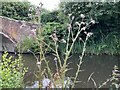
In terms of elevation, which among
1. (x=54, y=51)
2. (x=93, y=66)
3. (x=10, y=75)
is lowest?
(x=93, y=66)

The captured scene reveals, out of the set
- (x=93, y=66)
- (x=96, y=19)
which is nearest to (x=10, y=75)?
(x=93, y=66)

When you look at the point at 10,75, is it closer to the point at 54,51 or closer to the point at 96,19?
the point at 54,51

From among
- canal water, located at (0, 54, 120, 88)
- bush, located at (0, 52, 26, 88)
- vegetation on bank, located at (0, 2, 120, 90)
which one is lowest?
canal water, located at (0, 54, 120, 88)

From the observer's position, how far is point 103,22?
Answer: 7.59 feet

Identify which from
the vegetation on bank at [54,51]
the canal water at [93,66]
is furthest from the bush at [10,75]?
the canal water at [93,66]

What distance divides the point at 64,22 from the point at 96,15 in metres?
0.49

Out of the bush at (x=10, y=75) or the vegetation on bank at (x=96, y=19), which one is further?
the vegetation on bank at (x=96, y=19)

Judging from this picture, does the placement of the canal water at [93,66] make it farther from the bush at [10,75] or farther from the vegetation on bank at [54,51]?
the bush at [10,75]

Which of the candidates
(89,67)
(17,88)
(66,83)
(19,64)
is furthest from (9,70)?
(89,67)

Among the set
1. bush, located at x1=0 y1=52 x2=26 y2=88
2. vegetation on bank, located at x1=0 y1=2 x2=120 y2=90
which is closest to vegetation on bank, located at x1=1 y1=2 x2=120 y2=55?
vegetation on bank, located at x1=0 y1=2 x2=120 y2=90

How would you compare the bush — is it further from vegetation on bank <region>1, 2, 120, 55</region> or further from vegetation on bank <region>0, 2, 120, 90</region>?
vegetation on bank <region>1, 2, 120, 55</region>

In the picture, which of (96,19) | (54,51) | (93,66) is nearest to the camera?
(54,51)

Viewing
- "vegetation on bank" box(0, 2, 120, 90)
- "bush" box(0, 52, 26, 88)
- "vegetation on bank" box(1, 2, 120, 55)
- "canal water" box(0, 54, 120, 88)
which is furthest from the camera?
"canal water" box(0, 54, 120, 88)

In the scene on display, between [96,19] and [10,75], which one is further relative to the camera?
[96,19]
